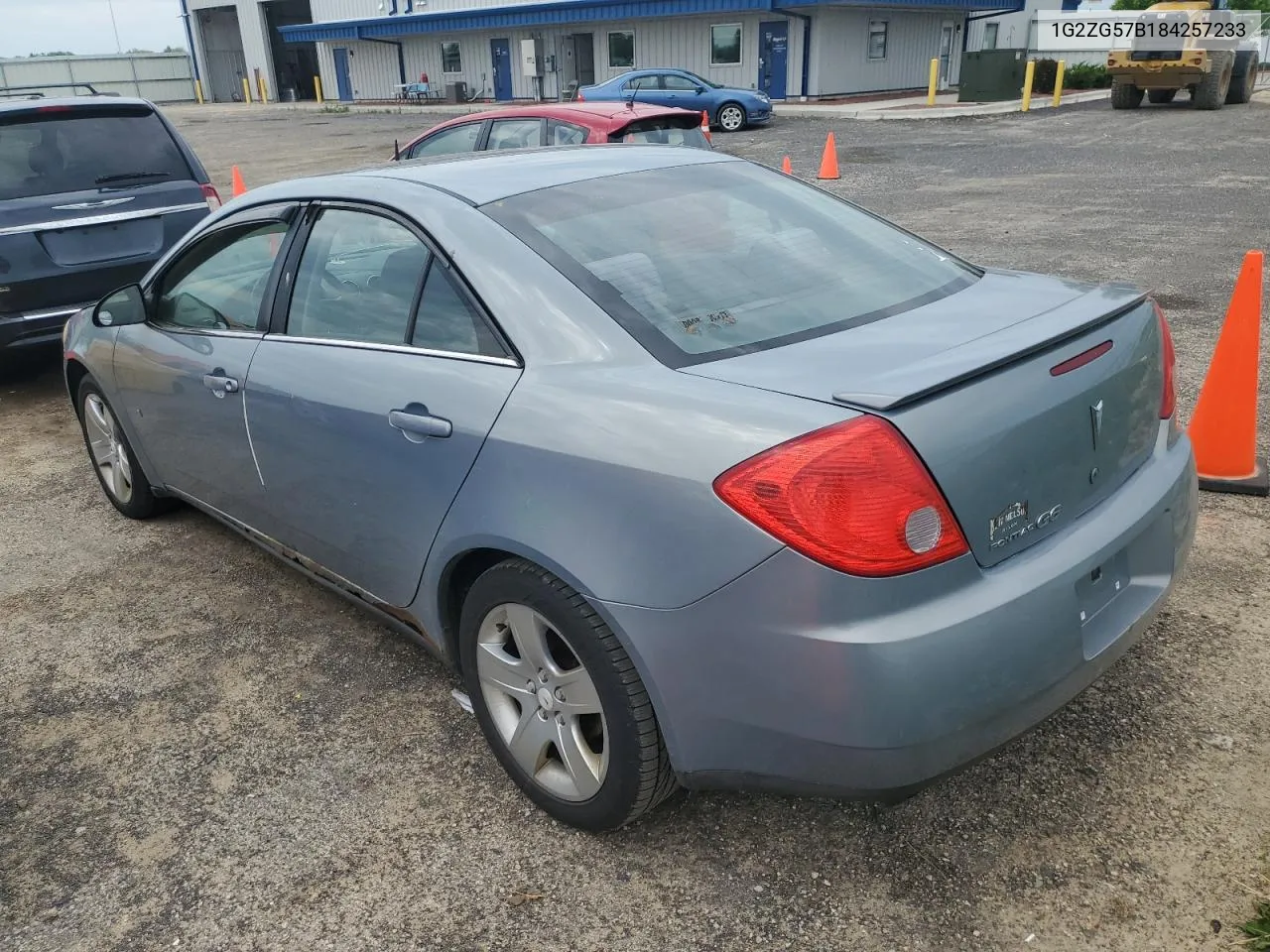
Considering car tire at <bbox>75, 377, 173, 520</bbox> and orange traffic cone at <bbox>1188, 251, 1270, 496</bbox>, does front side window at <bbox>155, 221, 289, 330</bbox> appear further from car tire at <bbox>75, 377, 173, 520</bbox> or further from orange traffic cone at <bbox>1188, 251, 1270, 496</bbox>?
orange traffic cone at <bbox>1188, 251, 1270, 496</bbox>

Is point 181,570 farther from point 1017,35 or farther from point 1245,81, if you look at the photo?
point 1017,35

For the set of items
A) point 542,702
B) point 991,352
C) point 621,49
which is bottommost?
point 542,702

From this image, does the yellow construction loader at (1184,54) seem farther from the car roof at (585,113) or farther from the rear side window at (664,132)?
the car roof at (585,113)

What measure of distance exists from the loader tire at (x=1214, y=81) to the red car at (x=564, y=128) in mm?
18545

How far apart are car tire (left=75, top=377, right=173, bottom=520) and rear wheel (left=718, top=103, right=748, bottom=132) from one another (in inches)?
827

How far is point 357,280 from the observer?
3.08 m

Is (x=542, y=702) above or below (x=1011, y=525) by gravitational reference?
below

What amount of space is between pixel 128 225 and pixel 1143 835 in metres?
6.17

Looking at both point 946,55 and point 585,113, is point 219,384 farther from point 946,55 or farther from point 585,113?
point 946,55

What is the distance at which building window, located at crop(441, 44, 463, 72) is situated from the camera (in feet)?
130

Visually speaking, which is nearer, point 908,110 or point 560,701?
point 560,701

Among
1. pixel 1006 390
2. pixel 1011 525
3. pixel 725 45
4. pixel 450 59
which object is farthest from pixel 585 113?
pixel 450 59

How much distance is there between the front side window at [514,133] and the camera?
9602mm

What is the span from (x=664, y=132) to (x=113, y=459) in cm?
672
